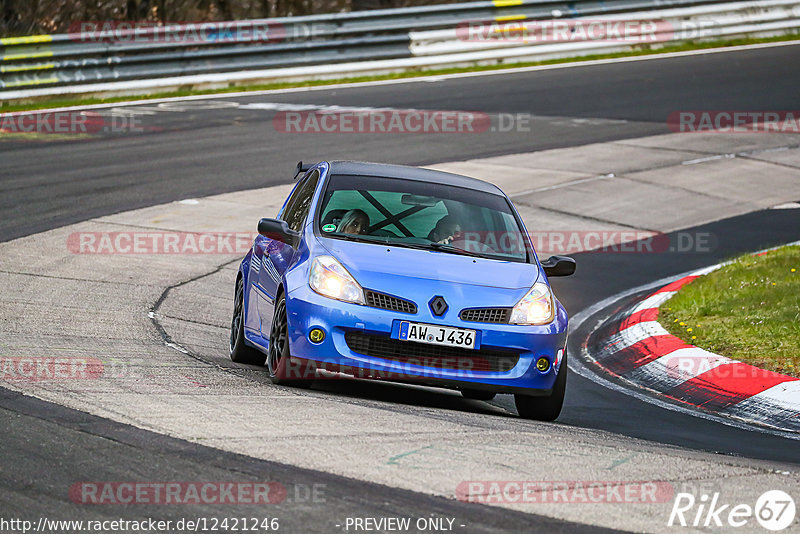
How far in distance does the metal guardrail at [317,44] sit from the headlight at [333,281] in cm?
1553

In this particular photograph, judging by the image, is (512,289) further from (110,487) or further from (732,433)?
(110,487)

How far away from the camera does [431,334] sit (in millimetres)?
7074

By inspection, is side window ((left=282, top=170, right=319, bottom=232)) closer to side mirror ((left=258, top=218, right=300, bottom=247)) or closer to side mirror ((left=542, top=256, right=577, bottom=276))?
side mirror ((left=258, top=218, right=300, bottom=247))

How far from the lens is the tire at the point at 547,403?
749 cm

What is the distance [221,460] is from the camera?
5.27 metres

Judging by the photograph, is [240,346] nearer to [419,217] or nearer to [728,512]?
[419,217]

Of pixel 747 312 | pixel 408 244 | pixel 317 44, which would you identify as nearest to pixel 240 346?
pixel 408 244

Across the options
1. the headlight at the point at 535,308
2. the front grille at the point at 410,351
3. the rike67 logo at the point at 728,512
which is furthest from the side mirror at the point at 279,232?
the rike67 logo at the point at 728,512

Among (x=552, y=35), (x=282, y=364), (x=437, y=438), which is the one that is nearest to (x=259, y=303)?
(x=282, y=364)

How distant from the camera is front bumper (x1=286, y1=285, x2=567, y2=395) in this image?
279 inches

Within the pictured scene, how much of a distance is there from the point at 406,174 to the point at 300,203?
0.80 meters

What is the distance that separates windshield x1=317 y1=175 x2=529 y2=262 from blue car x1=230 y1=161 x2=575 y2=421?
0.01 meters

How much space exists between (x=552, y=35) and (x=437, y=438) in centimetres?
2283

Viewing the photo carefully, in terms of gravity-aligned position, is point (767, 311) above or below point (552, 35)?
below
